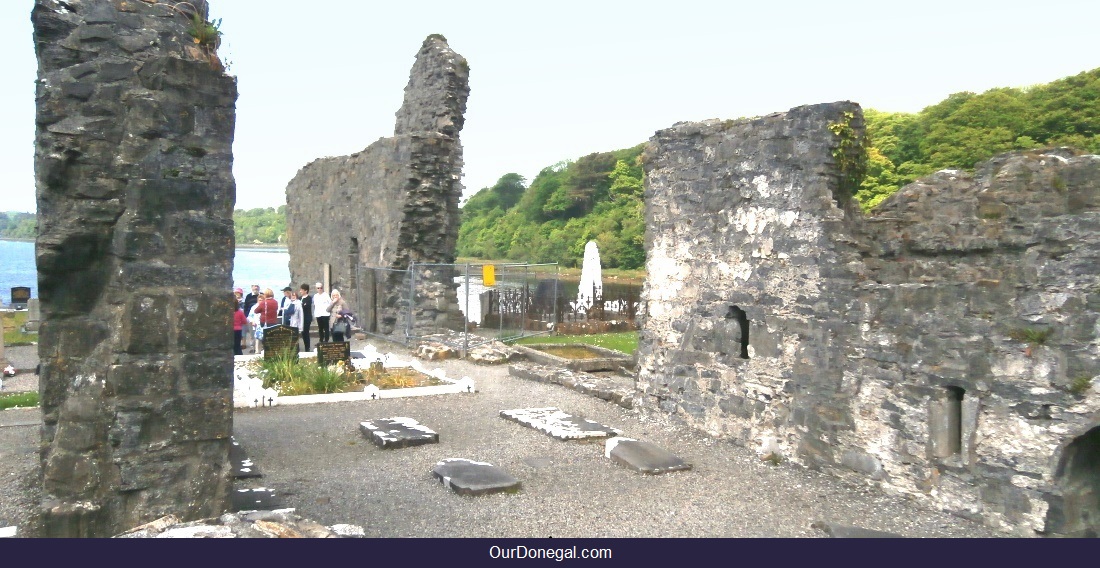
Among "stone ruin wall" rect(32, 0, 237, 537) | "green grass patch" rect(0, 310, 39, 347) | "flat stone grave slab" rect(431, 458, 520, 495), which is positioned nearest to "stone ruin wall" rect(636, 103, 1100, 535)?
"flat stone grave slab" rect(431, 458, 520, 495)

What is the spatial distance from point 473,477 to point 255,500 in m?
1.82

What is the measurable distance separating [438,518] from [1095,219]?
5.27 meters

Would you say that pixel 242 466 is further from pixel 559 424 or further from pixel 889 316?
pixel 889 316

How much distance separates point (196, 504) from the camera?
5543mm

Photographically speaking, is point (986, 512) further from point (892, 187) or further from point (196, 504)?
point (892, 187)

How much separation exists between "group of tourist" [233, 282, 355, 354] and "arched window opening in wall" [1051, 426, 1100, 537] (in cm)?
1078

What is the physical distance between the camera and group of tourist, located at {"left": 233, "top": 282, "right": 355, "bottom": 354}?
46.4 ft

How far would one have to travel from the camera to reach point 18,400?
1097 centimetres

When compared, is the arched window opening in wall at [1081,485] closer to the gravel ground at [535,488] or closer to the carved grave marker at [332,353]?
the gravel ground at [535,488]

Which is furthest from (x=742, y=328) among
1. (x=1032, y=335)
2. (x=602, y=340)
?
(x=602, y=340)

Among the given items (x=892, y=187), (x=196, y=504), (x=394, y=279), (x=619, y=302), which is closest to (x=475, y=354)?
(x=394, y=279)

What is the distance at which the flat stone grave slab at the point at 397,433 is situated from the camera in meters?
8.77

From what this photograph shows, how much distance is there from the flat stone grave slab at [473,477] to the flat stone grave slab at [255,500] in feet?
4.69

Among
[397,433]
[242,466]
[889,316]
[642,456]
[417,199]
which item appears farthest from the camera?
[417,199]
